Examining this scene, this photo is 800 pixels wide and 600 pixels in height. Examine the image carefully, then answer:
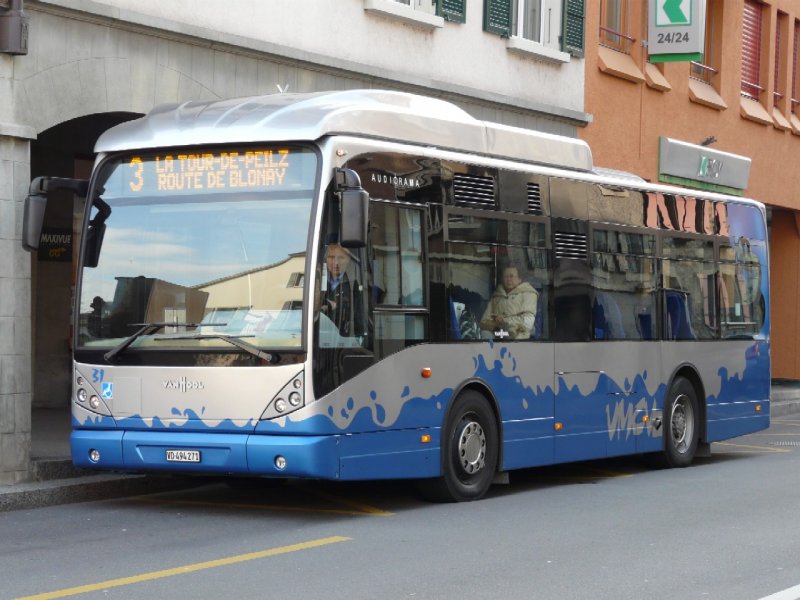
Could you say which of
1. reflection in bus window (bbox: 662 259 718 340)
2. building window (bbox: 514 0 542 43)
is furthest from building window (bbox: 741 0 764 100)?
reflection in bus window (bbox: 662 259 718 340)

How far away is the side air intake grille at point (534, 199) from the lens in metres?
14.3

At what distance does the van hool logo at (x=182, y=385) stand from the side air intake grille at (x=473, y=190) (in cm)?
277

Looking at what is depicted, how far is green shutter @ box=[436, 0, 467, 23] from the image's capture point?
2019 centimetres

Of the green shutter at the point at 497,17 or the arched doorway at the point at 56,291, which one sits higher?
the green shutter at the point at 497,17

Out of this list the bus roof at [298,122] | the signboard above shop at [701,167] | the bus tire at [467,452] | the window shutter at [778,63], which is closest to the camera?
the bus roof at [298,122]

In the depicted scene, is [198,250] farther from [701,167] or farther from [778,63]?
[778,63]

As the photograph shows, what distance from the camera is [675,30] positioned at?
2528cm

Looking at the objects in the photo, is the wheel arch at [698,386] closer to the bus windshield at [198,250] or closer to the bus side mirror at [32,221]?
the bus windshield at [198,250]

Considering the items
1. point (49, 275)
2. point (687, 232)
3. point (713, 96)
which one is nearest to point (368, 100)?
point (687, 232)

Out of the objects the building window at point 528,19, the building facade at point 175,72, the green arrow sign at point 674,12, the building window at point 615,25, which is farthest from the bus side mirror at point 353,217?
the green arrow sign at point 674,12

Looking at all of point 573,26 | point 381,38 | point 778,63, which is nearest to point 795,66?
point 778,63

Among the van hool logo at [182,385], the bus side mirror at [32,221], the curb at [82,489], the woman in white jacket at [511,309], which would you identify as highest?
the bus side mirror at [32,221]

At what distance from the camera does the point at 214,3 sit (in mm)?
16312

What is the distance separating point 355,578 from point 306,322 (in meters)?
2.78
